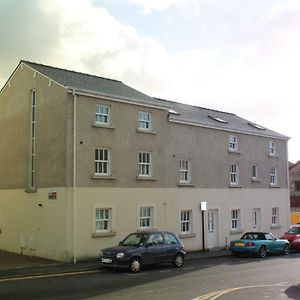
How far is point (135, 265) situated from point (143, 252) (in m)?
0.71

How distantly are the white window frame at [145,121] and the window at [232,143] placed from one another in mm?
7967

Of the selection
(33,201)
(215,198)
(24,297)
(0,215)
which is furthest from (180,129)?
(24,297)

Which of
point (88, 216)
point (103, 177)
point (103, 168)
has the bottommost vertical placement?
point (88, 216)

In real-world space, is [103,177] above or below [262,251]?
above

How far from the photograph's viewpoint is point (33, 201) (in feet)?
81.3

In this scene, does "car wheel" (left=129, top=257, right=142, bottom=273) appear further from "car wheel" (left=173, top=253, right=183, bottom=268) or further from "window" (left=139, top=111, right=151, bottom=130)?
"window" (left=139, top=111, right=151, bottom=130)

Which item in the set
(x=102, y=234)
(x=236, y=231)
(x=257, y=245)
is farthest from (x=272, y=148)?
(x=102, y=234)

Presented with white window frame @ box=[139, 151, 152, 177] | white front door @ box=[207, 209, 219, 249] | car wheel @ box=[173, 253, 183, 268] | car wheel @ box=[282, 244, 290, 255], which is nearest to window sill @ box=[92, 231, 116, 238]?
white window frame @ box=[139, 151, 152, 177]

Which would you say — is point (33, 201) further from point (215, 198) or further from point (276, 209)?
point (276, 209)

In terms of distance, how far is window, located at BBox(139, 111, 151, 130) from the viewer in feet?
86.6

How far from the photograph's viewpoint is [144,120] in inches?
1046

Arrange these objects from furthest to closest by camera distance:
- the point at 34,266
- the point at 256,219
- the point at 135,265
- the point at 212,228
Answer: the point at 256,219 → the point at 212,228 → the point at 34,266 → the point at 135,265

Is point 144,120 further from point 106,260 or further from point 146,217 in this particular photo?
point 106,260

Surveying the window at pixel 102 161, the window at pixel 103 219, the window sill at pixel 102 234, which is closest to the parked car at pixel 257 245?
the window sill at pixel 102 234
